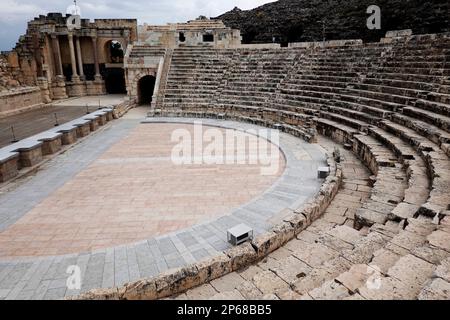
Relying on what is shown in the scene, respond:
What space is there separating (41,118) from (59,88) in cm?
1003

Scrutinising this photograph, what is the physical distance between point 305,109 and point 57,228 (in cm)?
1215

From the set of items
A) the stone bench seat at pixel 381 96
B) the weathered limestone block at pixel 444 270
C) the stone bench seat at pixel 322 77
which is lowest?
the weathered limestone block at pixel 444 270

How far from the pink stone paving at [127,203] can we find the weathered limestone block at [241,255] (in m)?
1.60

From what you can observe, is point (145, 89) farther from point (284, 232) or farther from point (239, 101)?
point (284, 232)

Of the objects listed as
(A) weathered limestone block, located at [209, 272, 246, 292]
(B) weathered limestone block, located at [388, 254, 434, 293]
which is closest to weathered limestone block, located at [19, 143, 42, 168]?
(A) weathered limestone block, located at [209, 272, 246, 292]

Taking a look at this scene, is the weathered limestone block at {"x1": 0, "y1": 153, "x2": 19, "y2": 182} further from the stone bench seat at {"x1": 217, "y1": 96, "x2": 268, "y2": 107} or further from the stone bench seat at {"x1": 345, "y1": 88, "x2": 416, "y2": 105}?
the stone bench seat at {"x1": 345, "y1": 88, "x2": 416, "y2": 105}

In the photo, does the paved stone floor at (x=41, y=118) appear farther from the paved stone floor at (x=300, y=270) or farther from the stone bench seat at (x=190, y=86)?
the paved stone floor at (x=300, y=270)

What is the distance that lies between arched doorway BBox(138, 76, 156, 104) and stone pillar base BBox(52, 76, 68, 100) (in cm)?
785

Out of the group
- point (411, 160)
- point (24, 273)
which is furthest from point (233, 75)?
point (24, 273)

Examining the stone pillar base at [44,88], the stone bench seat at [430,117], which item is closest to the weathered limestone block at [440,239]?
the stone bench seat at [430,117]

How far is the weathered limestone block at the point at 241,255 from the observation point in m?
5.14

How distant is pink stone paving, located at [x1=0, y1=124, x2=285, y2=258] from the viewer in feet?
20.3

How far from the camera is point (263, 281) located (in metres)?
4.39

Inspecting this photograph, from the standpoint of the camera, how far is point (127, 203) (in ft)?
25.4
